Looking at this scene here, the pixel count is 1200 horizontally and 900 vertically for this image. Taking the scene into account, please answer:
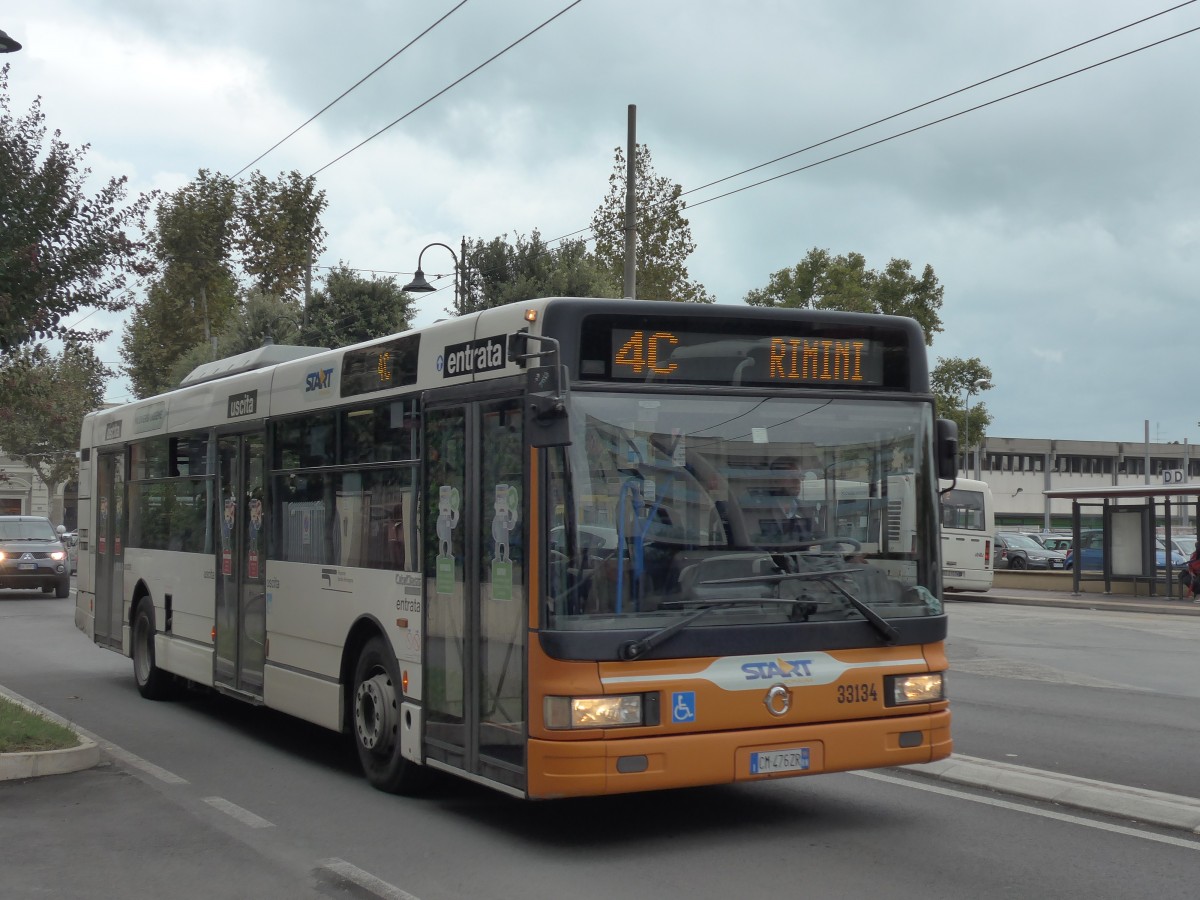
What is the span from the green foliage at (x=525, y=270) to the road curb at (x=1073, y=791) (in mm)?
32375

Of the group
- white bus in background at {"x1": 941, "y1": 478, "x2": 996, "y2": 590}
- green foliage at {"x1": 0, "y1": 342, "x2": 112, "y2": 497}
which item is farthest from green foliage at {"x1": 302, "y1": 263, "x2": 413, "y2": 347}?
white bus in background at {"x1": 941, "y1": 478, "x2": 996, "y2": 590}

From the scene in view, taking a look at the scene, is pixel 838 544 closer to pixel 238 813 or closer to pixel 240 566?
pixel 238 813

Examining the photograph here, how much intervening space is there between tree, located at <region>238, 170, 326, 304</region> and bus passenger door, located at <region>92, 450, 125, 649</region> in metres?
39.7

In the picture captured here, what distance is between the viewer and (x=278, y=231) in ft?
178

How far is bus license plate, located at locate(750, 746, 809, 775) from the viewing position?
23.0 feet

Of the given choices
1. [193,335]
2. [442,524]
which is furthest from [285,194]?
[442,524]

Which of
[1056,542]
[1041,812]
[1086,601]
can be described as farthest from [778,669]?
[1056,542]

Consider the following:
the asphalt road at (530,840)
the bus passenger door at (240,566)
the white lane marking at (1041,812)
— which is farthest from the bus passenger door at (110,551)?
the white lane marking at (1041,812)

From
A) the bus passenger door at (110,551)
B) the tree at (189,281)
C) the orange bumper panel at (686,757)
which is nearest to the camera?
the orange bumper panel at (686,757)

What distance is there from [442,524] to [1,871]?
9.13 feet

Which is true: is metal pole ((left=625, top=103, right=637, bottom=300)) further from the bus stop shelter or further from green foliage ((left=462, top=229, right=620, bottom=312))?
green foliage ((left=462, top=229, right=620, bottom=312))

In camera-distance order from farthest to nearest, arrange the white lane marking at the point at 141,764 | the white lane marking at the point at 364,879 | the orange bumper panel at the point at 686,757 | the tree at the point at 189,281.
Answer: the tree at the point at 189,281
the white lane marking at the point at 141,764
the orange bumper panel at the point at 686,757
the white lane marking at the point at 364,879

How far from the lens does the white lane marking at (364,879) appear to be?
20.5ft

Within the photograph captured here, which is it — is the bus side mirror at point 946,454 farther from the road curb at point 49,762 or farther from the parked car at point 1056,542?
the parked car at point 1056,542
